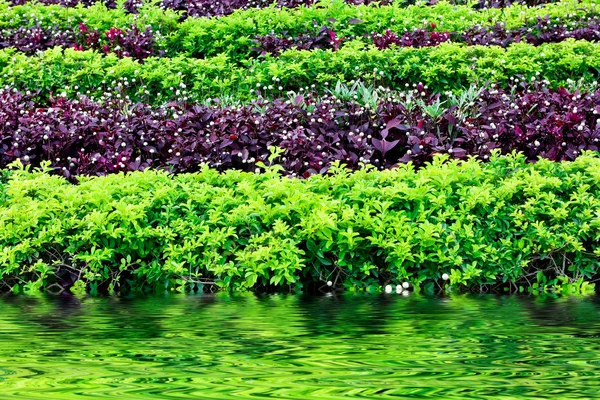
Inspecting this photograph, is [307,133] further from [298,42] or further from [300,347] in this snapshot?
[300,347]

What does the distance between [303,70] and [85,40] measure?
362 cm

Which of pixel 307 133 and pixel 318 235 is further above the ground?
pixel 307 133

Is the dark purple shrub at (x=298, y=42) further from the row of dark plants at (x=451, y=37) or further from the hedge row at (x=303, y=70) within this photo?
the hedge row at (x=303, y=70)

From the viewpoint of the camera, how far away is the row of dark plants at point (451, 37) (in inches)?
467

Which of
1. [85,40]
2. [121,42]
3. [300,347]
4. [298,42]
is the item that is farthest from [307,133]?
[85,40]

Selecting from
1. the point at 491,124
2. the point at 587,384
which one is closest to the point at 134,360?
the point at 587,384

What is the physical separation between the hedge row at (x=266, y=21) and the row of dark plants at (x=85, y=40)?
14 centimetres

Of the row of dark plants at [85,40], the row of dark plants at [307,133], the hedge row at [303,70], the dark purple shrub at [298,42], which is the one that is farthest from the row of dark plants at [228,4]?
the row of dark plants at [307,133]

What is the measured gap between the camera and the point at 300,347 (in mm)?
4168

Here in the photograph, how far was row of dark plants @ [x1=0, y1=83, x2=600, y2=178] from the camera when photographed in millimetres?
8477

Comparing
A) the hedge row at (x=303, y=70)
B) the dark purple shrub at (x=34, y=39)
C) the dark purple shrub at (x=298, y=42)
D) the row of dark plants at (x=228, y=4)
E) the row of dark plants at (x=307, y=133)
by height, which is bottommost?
the row of dark plants at (x=307, y=133)

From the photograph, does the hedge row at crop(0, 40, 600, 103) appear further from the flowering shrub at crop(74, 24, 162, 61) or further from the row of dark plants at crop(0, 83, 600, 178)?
the row of dark plants at crop(0, 83, 600, 178)

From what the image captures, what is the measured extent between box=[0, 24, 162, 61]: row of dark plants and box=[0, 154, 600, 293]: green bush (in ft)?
17.9

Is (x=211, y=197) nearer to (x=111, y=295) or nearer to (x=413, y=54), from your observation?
(x=111, y=295)
